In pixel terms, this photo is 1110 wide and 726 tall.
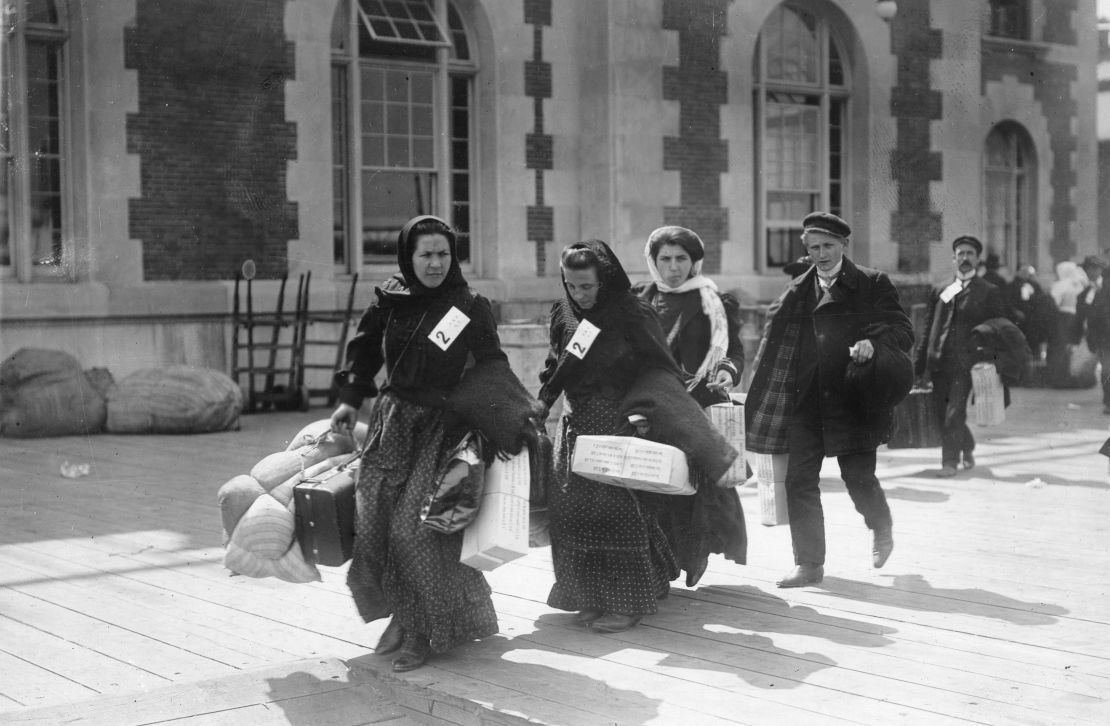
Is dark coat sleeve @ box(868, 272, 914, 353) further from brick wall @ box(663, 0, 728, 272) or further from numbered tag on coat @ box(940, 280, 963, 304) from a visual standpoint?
brick wall @ box(663, 0, 728, 272)

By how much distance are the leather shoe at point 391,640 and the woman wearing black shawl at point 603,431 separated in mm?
731

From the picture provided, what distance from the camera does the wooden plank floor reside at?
4453mm

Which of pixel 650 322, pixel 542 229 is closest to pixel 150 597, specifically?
pixel 650 322

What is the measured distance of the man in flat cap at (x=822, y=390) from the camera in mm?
6227

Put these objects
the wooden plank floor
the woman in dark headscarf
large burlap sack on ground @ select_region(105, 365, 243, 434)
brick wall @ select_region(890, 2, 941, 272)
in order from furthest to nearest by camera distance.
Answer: brick wall @ select_region(890, 2, 941, 272)
large burlap sack on ground @ select_region(105, 365, 243, 434)
the woman in dark headscarf
the wooden plank floor

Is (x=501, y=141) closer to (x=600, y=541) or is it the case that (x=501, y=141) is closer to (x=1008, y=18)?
(x=1008, y=18)

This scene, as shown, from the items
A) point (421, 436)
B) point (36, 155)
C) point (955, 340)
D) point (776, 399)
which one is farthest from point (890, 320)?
point (36, 155)

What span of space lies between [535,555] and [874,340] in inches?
85.3

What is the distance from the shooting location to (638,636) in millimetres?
5336

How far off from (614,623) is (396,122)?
35.3 feet

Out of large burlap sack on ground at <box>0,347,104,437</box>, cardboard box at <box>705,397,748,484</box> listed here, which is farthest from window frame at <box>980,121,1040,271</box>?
cardboard box at <box>705,397,748,484</box>

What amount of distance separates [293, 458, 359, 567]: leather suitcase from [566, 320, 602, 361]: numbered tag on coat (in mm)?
1073

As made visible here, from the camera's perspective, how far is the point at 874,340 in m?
6.20

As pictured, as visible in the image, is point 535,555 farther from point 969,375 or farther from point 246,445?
point 246,445
